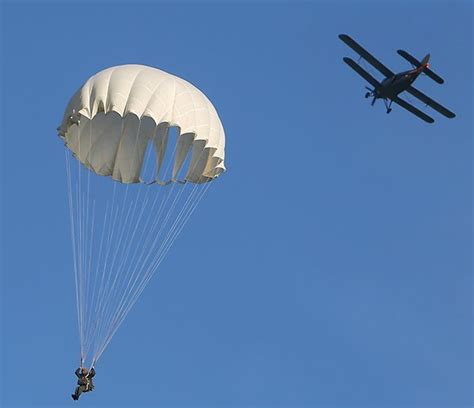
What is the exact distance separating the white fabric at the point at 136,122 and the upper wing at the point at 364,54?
66.5ft

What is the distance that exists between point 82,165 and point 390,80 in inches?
825

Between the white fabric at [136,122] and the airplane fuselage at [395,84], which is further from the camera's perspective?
the airplane fuselage at [395,84]

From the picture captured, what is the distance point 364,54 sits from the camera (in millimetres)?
51938

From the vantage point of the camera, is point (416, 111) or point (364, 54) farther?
point (416, 111)

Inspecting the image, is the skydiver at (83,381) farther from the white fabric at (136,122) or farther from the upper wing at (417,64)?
the upper wing at (417,64)

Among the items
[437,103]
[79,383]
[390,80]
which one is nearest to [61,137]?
[79,383]

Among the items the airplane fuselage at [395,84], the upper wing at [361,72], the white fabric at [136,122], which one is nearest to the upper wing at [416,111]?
the upper wing at [361,72]

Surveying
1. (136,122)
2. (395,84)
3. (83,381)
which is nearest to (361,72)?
(395,84)

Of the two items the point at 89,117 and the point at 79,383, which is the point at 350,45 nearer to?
the point at 89,117

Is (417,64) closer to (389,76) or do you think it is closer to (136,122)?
(389,76)

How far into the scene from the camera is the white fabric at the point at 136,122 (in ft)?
103

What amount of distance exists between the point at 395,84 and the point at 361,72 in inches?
108

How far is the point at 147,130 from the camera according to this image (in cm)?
3164

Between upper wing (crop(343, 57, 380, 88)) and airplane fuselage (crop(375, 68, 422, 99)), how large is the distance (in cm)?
58
